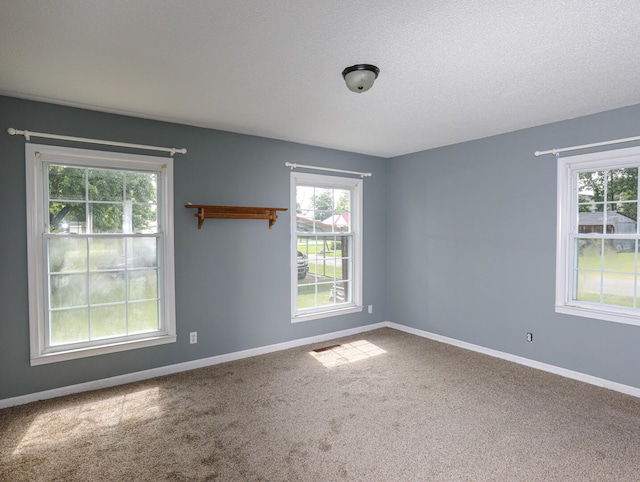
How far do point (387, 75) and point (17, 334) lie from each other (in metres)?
3.49

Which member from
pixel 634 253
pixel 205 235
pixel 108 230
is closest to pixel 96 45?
pixel 108 230

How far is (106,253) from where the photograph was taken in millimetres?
3379

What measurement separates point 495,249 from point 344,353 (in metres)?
2.07

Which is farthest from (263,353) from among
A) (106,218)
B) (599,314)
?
(599,314)

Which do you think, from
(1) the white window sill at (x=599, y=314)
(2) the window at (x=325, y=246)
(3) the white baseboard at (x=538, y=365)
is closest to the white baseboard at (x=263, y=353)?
(3) the white baseboard at (x=538, y=365)

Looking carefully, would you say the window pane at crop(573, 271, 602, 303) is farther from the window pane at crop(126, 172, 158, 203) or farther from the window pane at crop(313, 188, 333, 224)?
the window pane at crop(126, 172, 158, 203)

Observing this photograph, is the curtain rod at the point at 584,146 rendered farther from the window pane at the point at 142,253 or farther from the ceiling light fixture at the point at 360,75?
the window pane at the point at 142,253

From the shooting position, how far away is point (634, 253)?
3238 millimetres

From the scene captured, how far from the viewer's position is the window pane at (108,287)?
10.9 ft

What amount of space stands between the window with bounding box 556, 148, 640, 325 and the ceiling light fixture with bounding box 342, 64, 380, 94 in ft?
7.65

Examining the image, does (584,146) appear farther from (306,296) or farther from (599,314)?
(306,296)

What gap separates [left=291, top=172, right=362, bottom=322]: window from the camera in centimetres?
456

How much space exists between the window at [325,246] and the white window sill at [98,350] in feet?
4.96

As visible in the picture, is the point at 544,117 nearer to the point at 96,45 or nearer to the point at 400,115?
the point at 400,115
